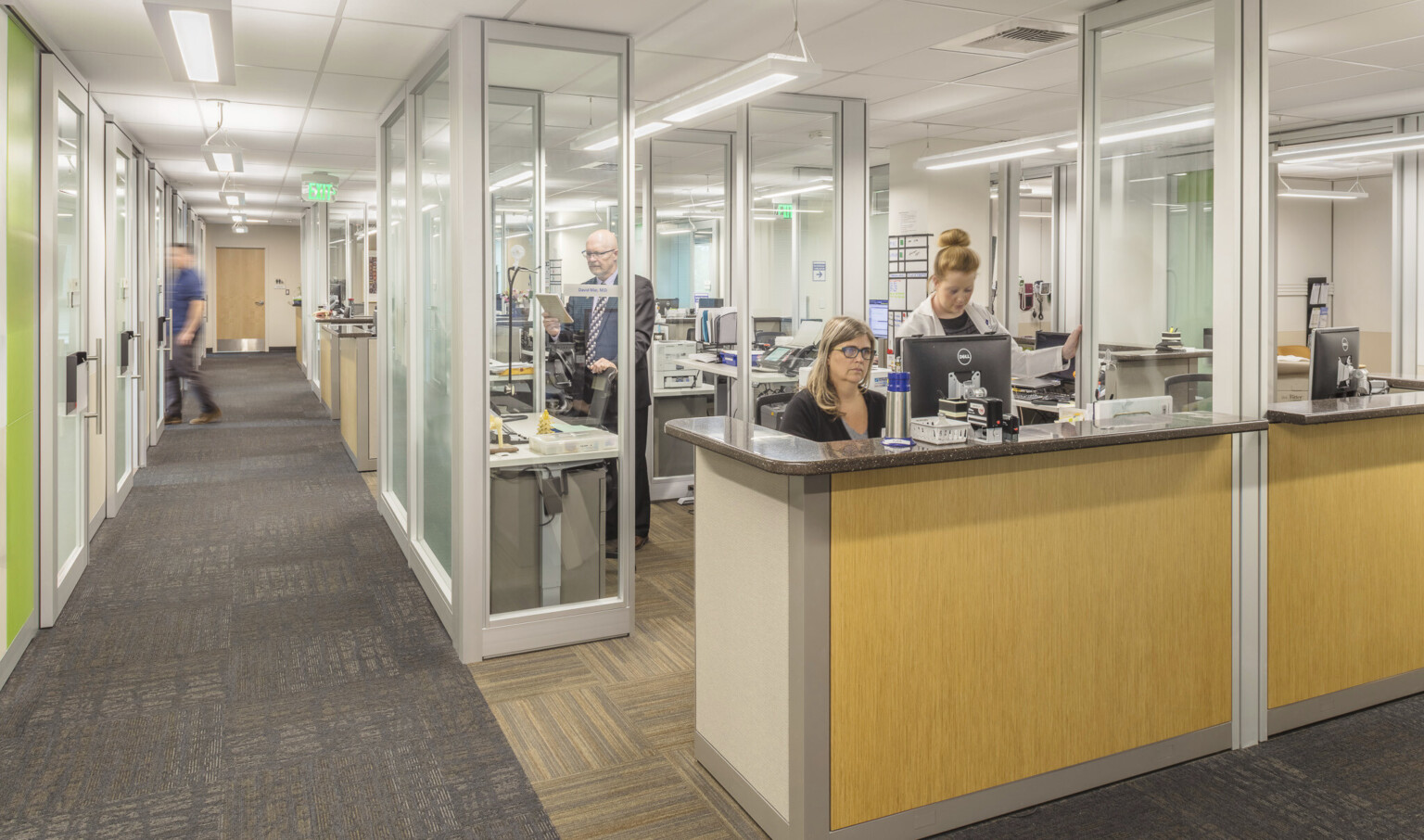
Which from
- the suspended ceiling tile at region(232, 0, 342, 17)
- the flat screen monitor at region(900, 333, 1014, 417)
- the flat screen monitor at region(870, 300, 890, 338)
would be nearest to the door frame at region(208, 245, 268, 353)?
the flat screen monitor at region(870, 300, 890, 338)

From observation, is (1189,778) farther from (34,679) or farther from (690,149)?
(690,149)

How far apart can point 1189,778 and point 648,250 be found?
500 cm

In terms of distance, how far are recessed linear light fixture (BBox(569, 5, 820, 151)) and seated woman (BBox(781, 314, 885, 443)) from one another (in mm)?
840

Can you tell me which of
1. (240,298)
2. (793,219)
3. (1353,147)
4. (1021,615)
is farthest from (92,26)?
(240,298)

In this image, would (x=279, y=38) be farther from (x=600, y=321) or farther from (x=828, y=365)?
(x=828, y=365)

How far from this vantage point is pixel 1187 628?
9.84 feet

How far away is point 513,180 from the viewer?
4094 millimetres

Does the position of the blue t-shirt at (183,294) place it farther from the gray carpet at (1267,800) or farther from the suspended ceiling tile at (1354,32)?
the gray carpet at (1267,800)

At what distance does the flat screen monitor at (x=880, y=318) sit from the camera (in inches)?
288

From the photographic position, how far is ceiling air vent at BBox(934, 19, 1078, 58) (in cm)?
421

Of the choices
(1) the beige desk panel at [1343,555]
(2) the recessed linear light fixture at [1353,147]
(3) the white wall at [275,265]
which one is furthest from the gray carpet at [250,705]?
(3) the white wall at [275,265]

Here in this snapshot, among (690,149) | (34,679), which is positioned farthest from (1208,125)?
(34,679)

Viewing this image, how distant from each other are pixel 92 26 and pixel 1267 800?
5.02 meters

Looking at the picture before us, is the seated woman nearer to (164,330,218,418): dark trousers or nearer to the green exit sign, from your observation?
the green exit sign
